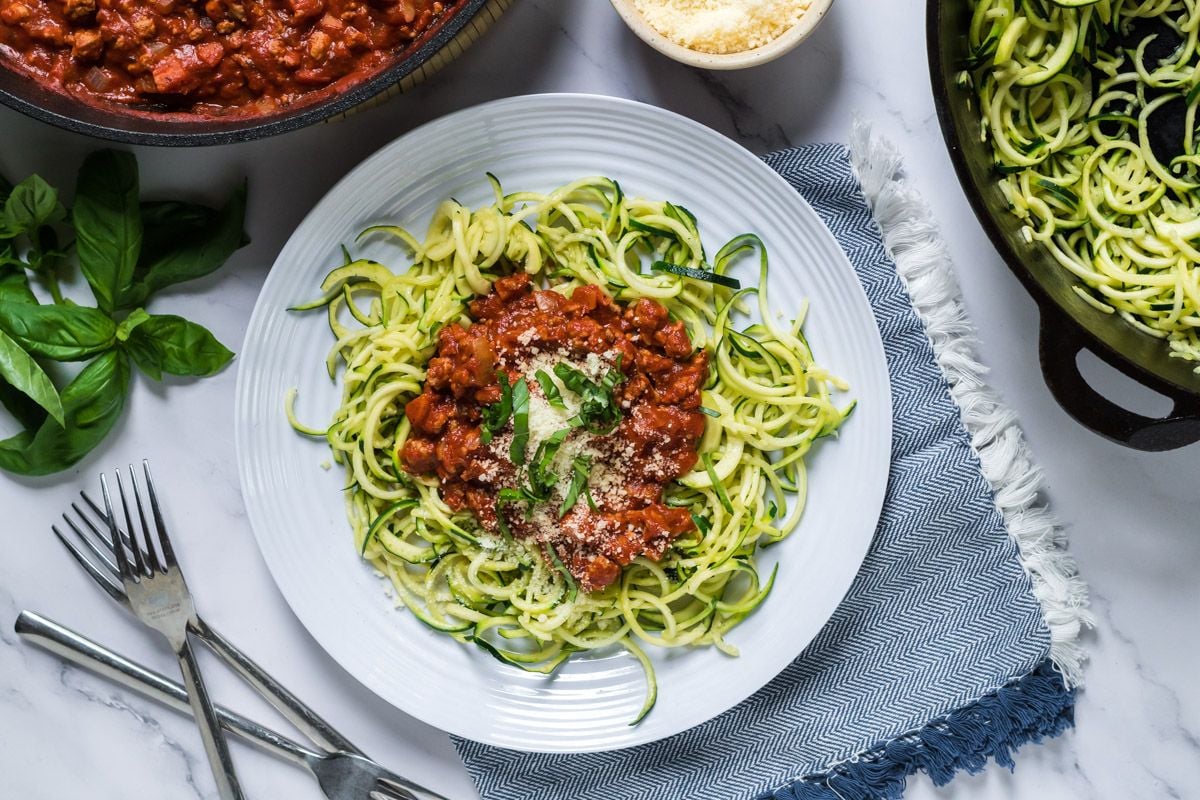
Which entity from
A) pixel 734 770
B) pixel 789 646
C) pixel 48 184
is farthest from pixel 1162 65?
pixel 48 184

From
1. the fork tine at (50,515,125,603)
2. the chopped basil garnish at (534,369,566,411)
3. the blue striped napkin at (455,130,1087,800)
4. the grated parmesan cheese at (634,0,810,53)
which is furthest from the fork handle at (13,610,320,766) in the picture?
the grated parmesan cheese at (634,0,810,53)

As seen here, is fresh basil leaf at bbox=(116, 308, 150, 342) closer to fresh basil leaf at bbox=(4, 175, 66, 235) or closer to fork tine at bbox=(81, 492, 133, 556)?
fresh basil leaf at bbox=(4, 175, 66, 235)

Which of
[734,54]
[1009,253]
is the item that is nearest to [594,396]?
[734,54]

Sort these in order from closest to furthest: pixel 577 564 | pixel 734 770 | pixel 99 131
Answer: pixel 99 131
pixel 577 564
pixel 734 770

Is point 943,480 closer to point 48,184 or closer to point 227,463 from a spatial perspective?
point 227,463

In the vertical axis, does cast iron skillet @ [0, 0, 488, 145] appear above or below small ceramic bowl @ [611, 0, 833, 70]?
above

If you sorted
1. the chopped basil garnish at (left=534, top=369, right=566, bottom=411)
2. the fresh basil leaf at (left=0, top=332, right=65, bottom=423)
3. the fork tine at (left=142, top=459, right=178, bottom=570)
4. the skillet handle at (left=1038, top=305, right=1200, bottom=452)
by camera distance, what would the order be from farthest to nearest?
1. the fork tine at (left=142, top=459, right=178, bottom=570)
2. the fresh basil leaf at (left=0, top=332, right=65, bottom=423)
3. the chopped basil garnish at (left=534, top=369, right=566, bottom=411)
4. the skillet handle at (left=1038, top=305, right=1200, bottom=452)

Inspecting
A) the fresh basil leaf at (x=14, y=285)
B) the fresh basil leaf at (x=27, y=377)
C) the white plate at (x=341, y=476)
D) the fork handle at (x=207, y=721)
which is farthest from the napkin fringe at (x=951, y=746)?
the fresh basil leaf at (x=14, y=285)
